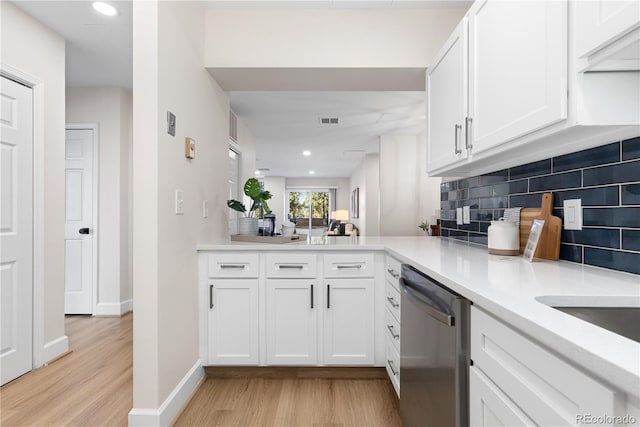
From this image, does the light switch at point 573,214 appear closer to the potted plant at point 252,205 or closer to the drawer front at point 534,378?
the drawer front at point 534,378

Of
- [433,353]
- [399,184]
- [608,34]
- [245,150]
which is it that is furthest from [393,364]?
[399,184]

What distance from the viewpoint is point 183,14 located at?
6.59ft

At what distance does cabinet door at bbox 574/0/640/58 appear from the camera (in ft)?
2.60

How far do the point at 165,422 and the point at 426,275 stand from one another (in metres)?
1.48

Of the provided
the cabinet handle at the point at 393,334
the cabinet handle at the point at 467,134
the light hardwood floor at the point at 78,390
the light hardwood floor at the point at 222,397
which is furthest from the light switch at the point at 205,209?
the cabinet handle at the point at 467,134

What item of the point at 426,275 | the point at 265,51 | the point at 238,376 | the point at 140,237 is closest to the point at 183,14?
the point at 265,51

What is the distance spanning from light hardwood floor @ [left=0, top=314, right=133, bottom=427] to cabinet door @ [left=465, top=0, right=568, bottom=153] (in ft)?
7.65

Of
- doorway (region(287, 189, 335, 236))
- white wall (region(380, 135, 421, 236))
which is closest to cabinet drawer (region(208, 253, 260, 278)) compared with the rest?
white wall (region(380, 135, 421, 236))

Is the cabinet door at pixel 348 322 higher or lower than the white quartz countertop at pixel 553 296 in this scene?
lower

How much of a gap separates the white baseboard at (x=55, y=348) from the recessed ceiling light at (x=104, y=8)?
2473 millimetres

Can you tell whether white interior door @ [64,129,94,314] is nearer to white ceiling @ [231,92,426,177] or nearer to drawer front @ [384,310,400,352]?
white ceiling @ [231,92,426,177]

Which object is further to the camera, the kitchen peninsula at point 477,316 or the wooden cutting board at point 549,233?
the wooden cutting board at point 549,233

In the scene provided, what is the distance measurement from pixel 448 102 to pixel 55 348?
3.31 m

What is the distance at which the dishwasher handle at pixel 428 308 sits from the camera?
1059mm
